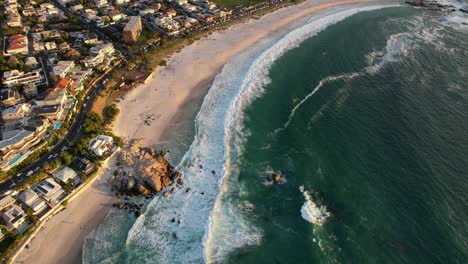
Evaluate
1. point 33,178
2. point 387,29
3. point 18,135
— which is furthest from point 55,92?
point 387,29

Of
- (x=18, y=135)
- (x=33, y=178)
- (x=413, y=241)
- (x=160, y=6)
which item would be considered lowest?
(x=413, y=241)

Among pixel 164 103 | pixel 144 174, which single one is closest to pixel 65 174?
pixel 144 174

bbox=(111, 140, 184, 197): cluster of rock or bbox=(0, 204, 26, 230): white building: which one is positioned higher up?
bbox=(0, 204, 26, 230): white building

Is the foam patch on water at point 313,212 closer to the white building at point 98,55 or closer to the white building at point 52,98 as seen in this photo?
the white building at point 52,98

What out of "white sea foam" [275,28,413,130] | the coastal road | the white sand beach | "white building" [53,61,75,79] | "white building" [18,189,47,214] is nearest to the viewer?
the white sand beach

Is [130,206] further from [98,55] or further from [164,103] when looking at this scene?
[98,55]

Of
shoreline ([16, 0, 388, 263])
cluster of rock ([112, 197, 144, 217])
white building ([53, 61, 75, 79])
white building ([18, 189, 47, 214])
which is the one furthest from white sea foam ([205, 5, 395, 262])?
white building ([53, 61, 75, 79])

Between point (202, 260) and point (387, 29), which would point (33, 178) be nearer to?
point (202, 260)

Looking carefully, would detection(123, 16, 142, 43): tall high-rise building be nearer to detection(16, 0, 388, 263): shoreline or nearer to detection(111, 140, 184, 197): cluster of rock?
detection(16, 0, 388, 263): shoreline

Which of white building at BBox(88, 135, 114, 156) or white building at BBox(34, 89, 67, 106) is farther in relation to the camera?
white building at BBox(34, 89, 67, 106)
